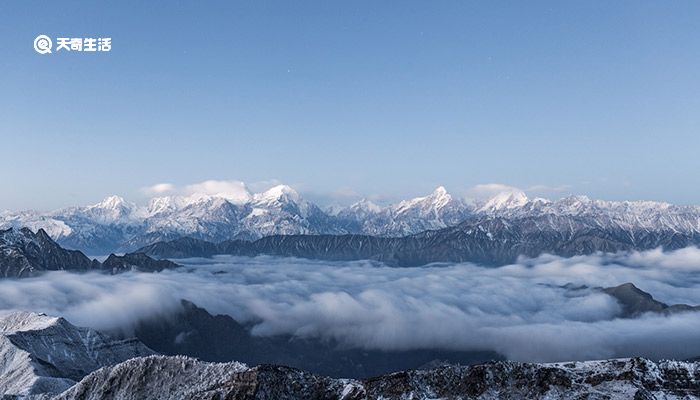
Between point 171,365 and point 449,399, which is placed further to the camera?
point 171,365

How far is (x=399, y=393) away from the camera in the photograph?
142m

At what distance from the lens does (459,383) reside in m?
144

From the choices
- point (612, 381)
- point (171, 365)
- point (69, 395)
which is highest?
point (612, 381)

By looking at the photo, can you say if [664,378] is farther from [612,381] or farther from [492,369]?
[492,369]

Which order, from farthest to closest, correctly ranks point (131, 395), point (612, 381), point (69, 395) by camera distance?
1. point (69, 395)
2. point (131, 395)
3. point (612, 381)

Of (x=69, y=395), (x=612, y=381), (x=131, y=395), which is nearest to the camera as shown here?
(x=612, y=381)

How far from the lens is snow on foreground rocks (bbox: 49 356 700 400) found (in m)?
132

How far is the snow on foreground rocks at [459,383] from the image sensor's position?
434ft

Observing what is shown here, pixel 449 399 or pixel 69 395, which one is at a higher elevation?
pixel 449 399

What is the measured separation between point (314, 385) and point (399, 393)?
26.0 meters

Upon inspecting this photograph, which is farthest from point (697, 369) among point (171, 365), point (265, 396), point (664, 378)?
point (171, 365)

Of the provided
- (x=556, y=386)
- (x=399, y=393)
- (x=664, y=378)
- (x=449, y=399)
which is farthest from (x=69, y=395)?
(x=664, y=378)

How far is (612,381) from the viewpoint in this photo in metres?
134

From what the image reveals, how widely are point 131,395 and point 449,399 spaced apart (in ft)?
325
